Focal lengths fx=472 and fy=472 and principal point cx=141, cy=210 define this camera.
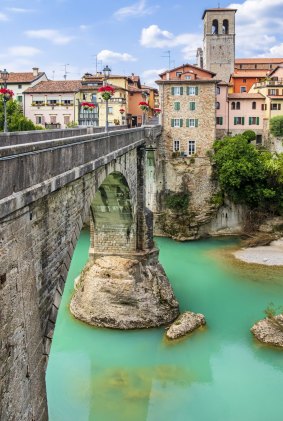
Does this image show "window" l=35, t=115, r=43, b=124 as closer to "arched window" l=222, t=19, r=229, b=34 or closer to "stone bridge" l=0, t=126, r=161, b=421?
"arched window" l=222, t=19, r=229, b=34

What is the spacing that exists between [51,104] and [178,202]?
20816 mm

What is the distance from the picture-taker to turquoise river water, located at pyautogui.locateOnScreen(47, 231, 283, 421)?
16.0 metres

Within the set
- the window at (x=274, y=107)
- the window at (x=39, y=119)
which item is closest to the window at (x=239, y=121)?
the window at (x=274, y=107)

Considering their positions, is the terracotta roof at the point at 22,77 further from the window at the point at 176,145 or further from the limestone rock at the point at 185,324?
the limestone rock at the point at 185,324

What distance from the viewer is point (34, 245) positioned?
8406mm

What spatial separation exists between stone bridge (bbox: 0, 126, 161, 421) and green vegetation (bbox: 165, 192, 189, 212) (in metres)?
25.9

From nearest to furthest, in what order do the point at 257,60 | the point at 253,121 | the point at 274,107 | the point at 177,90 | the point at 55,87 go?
the point at 177,90 → the point at 274,107 → the point at 253,121 → the point at 55,87 → the point at 257,60

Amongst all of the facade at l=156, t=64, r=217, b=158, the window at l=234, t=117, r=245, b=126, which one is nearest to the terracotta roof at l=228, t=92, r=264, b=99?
the window at l=234, t=117, r=245, b=126

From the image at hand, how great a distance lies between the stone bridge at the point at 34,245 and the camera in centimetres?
670

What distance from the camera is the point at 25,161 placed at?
24.5ft

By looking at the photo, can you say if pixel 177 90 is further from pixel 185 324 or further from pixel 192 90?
pixel 185 324

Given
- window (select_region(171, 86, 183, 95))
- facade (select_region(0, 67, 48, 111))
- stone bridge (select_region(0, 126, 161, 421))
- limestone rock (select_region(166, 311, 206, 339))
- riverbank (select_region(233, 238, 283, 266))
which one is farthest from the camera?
facade (select_region(0, 67, 48, 111))

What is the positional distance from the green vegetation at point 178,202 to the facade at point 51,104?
1788 centimetres

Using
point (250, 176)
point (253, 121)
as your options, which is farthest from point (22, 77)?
point (250, 176)
